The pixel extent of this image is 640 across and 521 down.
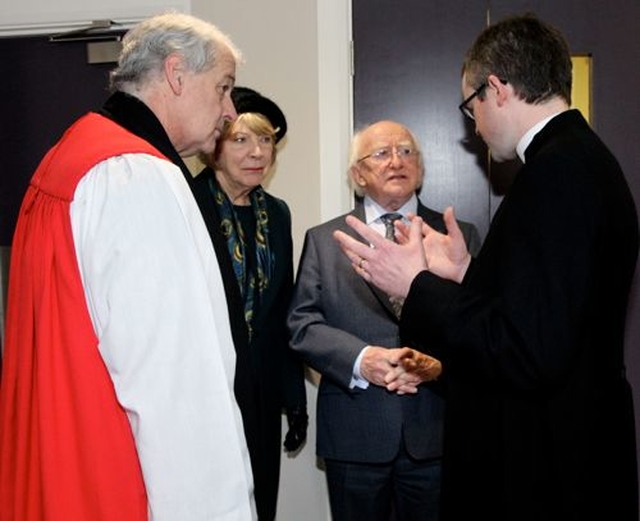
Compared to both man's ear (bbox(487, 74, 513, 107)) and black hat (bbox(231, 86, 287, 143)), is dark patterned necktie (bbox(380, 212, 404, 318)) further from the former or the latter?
man's ear (bbox(487, 74, 513, 107))

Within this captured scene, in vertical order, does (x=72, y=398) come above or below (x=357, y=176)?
below

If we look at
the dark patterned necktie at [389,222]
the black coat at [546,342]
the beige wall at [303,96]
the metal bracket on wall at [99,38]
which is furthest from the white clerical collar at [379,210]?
the metal bracket on wall at [99,38]

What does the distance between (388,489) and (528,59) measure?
1391 millimetres

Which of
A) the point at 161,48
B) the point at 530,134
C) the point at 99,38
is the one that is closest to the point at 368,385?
the point at 530,134

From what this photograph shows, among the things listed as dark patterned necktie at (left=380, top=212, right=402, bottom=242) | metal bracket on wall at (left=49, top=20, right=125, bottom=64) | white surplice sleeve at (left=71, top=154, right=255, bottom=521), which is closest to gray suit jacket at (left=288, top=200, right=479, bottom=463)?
dark patterned necktie at (left=380, top=212, right=402, bottom=242)

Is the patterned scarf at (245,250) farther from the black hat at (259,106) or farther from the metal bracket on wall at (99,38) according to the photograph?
the metal bracket on wall at (99,38)

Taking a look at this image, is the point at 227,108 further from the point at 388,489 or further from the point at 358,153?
the point at 388,489

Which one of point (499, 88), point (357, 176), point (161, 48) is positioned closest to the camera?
point (161, 48)

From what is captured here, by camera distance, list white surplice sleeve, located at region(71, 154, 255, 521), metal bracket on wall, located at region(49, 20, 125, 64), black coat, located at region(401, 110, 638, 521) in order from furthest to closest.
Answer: metal bracket on wall, located at region(49, 20, 125, 64), black coat, located at region(401, 110, 638, 521), white surplice sleeve, located at region(71, 154, 255, 521)

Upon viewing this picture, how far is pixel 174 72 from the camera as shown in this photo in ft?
4.48

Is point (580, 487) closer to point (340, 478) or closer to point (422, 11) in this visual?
point (340, 478)

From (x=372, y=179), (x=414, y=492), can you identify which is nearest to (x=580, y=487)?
(x=414, y=492)

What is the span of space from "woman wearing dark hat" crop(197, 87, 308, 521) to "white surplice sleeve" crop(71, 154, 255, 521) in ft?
3.30

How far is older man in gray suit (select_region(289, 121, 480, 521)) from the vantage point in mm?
2137
